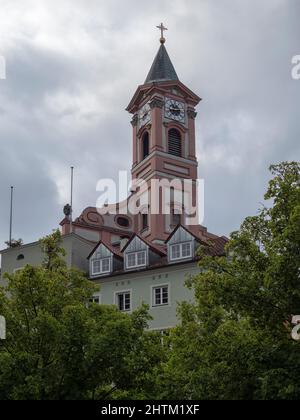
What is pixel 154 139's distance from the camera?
77.3 metres

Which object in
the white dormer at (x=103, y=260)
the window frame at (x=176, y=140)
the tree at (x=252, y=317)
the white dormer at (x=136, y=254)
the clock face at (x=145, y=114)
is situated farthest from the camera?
the clock face at (x=145, y=114)

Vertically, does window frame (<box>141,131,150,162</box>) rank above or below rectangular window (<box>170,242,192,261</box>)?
above

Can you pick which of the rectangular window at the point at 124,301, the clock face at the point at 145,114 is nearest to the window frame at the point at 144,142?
the clock face at the point at 145,114

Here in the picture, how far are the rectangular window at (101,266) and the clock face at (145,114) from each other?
1104 inches

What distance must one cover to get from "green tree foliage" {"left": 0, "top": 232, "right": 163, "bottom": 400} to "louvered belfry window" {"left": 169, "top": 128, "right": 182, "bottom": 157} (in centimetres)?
4777

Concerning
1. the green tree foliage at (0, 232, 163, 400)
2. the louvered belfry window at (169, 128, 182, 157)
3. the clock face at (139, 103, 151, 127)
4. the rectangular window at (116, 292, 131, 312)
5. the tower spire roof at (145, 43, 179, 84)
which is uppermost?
the tower spire roof at (145, 43, 179, 84)

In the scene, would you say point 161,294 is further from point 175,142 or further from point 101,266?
point 175,142

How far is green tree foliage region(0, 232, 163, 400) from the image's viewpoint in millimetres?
27438

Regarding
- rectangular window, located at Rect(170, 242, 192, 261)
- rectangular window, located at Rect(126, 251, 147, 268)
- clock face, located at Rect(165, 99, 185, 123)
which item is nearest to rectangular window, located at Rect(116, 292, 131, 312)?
rectangular window, located at Rect(126, 251, 147, 268)

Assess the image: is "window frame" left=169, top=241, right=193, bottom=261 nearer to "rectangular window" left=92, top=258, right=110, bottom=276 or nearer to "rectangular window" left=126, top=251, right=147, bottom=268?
"rectangular window" left=126, top=251, right=147, bottom=268

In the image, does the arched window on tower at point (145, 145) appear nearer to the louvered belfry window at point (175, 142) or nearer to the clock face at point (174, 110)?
the louvered belfry window at point (175, 142)

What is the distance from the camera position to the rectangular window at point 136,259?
52.1m

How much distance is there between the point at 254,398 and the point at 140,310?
6.62m
